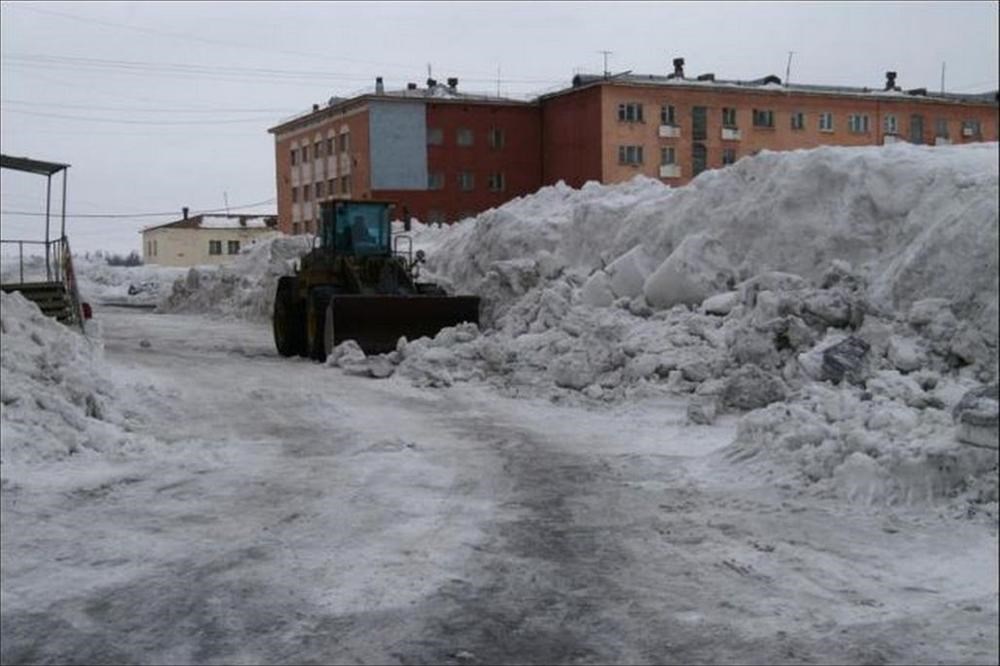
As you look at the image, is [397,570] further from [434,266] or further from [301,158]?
[301,158]

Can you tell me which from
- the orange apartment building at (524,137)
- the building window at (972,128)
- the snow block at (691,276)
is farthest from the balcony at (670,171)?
the building window at (972,128)

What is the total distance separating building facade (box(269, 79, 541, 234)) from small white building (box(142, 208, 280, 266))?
879 inches

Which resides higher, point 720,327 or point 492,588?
point 720,327

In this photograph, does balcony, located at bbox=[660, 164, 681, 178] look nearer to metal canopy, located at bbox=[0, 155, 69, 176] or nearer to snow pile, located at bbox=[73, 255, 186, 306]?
snow pile, located at bbox=[73, 255, 186, 306]

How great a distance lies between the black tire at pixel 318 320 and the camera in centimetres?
1881

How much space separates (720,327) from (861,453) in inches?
273

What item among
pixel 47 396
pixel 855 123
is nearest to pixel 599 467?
pixel 47 396

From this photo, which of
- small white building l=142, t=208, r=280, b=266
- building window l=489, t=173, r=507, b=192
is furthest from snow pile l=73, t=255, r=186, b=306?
small white building l=142, t=208, r=280, b=266

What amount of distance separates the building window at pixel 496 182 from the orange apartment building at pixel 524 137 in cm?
6

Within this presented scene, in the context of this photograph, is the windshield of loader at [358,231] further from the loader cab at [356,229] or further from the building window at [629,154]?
the building window at [629,154]

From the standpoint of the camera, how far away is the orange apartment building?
55250 mm

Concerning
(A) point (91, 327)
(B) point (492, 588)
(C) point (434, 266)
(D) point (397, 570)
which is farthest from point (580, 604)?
(C) point (434, 266)

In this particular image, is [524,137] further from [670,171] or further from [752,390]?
[752,390]

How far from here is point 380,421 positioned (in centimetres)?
1214
